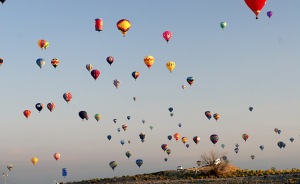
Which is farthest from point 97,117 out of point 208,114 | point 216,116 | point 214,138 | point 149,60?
point 214,138

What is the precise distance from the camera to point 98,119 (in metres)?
117

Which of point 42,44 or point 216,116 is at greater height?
point 42,44

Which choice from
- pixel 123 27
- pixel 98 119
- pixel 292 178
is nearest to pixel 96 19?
pixel 123 27

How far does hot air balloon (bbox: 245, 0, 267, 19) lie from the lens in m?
67.2

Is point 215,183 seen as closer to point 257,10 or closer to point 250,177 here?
point 250,177

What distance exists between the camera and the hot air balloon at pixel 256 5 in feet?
220

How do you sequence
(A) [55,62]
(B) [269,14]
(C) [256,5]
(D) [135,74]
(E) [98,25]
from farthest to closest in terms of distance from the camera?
1. (D) [135,74]
2. (A) [55,62]
3. (E) [98,25]
4. (B) [269,14]
5. (C) [256,5]

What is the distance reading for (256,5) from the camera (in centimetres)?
6725

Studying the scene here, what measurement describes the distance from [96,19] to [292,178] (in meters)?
44.8

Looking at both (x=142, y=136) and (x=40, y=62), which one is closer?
(x=40, y=62)

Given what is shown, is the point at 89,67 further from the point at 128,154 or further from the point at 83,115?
the point at 128,154

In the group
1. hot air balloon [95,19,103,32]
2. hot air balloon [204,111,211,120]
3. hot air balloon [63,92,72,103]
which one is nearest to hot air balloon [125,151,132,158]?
hot air balloon [63,92,72,103]

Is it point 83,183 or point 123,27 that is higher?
point 123,27

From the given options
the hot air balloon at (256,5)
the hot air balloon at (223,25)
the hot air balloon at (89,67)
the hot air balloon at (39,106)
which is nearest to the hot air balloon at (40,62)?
the hot air balloon at (89,67)
